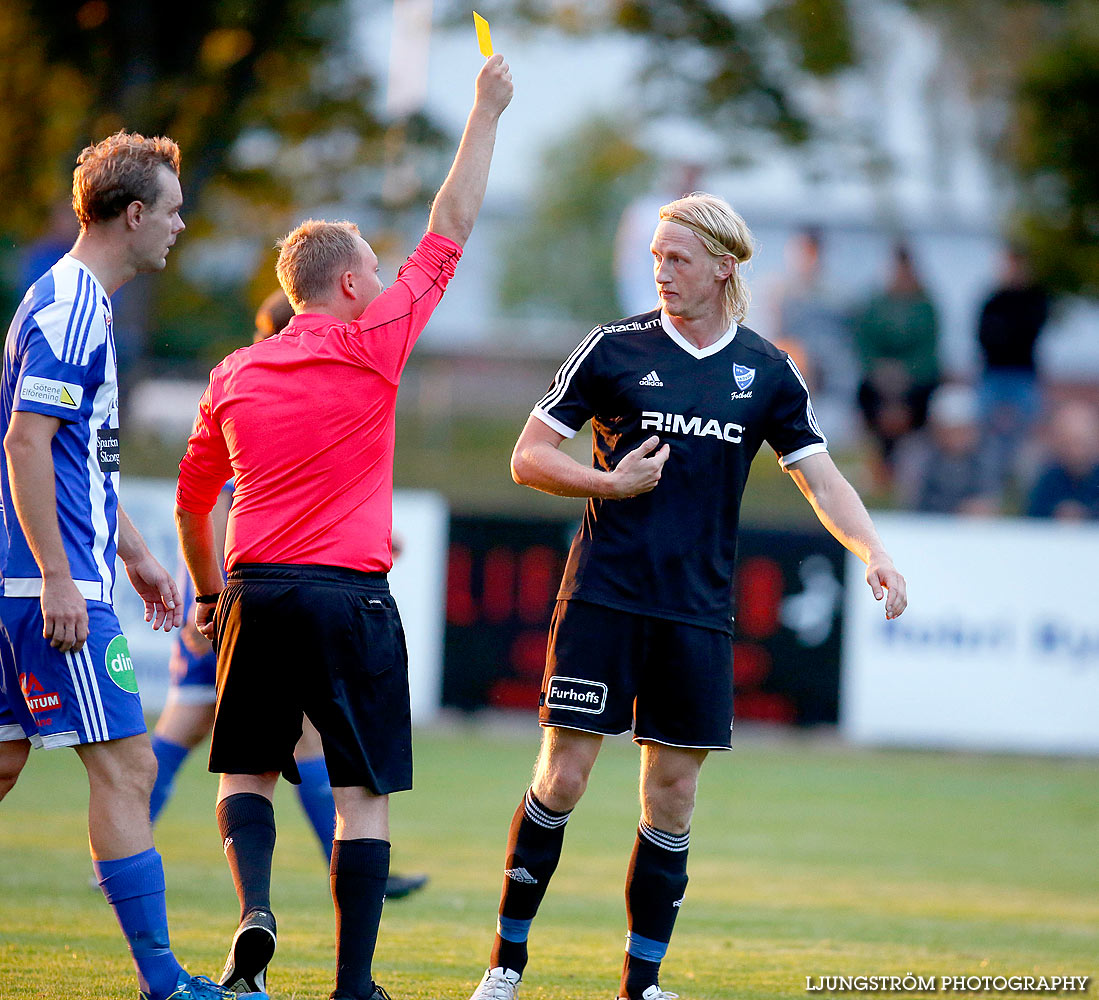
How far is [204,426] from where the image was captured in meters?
4.54

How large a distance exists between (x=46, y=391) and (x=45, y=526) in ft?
1.24

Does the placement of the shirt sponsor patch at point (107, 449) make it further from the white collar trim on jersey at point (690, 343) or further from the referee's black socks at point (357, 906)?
the white collar trim on jersey at point (690, 343)

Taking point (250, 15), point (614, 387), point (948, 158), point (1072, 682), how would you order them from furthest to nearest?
point (948, 158) → point (250, 15) → point (1072, 682) → point (614, 387)

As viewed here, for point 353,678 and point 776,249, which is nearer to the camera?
point 353,678

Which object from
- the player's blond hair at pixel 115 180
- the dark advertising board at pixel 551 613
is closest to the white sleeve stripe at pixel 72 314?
the player's blond hair at pixel 115 180

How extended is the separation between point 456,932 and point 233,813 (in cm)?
183

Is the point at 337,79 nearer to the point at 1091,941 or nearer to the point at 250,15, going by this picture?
the point at 250,15

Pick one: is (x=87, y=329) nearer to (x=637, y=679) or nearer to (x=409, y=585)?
(x=637, y=679)

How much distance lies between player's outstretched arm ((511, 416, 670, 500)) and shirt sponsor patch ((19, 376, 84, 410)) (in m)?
1.40

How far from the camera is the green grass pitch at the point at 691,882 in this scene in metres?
5.37

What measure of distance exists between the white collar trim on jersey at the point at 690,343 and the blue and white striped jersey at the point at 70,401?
1809 millimetres

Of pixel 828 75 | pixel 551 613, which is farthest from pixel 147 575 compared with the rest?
pixel 828 75

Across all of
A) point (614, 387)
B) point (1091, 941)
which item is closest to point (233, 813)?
point (614, 387)

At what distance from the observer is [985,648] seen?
1302 cm
